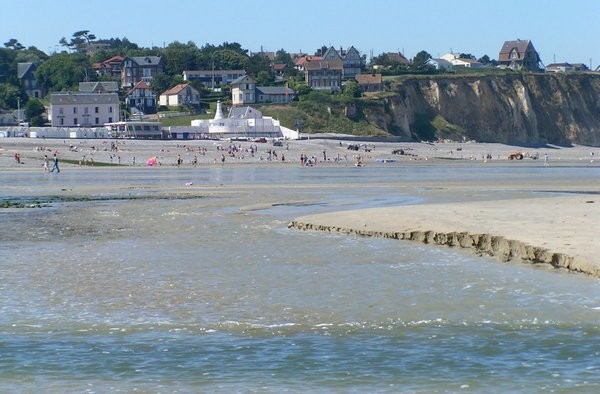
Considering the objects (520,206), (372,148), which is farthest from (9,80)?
(520,206)

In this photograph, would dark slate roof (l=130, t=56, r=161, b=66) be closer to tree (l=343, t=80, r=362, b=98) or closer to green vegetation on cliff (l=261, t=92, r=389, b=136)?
green vegetation on cliff (l=261, t=92, r=389, b=136)

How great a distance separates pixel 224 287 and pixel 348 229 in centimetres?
939

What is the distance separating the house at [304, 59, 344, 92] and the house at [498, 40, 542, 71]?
4649 cm

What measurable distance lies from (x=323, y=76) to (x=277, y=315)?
134m

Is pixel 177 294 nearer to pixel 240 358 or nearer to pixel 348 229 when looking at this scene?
pixel 240 358

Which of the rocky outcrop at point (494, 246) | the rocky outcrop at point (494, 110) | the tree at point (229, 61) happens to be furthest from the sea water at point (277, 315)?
the tree at point (229, 61)

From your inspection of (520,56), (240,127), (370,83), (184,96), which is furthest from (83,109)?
(520,56)

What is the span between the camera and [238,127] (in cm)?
11881

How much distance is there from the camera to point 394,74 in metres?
154

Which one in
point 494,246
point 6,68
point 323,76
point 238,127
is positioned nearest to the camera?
Answer: point 494,246

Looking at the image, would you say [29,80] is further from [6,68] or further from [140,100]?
[140,100]

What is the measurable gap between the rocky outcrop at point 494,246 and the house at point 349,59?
135403mm

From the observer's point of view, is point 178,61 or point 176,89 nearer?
point 176,89

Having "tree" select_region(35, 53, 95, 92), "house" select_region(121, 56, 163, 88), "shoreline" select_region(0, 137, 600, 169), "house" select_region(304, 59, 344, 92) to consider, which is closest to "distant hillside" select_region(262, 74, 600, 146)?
"house" select_region(304, 59, 344, 92)
